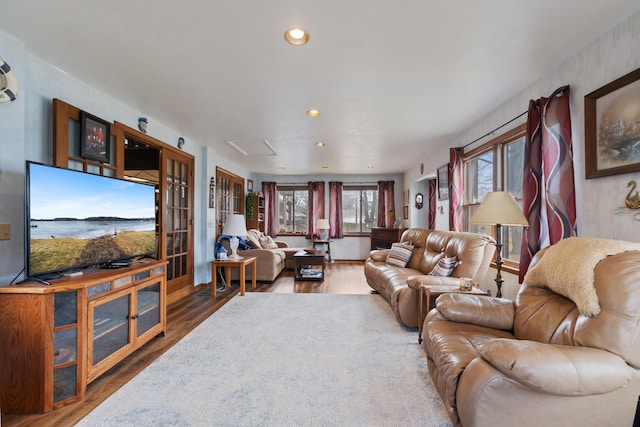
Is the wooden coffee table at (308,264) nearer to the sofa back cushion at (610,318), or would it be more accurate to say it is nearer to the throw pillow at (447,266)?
the throw pillow at (447,266)

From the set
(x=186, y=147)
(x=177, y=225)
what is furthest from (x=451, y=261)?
(x=186, y=147)

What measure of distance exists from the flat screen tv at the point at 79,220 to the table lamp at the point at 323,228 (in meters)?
5.10

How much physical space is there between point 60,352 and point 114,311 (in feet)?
1.45

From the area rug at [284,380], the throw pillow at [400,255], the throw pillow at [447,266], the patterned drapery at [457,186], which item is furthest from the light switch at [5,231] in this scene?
the patterned drapery at [457,186]

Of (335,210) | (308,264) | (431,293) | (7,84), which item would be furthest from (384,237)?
(7,84)

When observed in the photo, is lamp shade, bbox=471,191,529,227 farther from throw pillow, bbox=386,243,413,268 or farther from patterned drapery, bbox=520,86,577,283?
throw pillow, bbox=386,243,413,268

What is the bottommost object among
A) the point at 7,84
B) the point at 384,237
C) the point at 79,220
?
the point at 384,237

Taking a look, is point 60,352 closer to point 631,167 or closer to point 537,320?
point 537,320

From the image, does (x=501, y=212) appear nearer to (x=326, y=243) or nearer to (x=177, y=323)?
(x=177, y=323)

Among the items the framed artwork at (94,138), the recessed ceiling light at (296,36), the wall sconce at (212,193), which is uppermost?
the recessed ceiling light at (296,36)

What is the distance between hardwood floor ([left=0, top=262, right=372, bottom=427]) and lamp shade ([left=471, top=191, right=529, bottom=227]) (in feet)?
8.47

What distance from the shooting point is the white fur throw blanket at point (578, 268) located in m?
1.38

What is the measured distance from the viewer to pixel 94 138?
8.73 ft

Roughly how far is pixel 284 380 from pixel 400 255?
9.53 ft
